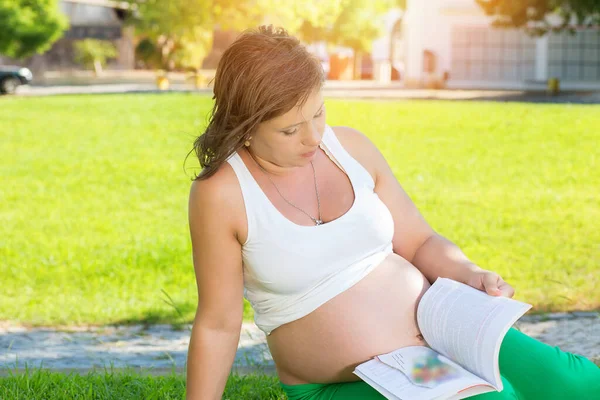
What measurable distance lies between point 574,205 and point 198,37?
31.2 meters

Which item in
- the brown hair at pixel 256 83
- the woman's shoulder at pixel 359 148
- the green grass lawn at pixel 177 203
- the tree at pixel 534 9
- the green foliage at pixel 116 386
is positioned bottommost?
the green grass lawn at pixel 177 203

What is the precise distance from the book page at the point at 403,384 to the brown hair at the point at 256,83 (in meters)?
0.70

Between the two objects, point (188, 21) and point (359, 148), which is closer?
point (359, 148)

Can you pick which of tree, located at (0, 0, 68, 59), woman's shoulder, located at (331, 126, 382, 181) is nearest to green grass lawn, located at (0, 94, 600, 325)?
woman's shoulder, located at (331, 126, 382, 181)

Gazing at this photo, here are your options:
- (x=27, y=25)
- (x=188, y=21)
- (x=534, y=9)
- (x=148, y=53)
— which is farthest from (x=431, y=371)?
(x=148, y=53)

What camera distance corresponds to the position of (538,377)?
2.43 metres

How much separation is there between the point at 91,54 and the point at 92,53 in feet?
0.25

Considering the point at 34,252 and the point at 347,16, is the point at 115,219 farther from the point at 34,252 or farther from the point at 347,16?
the point at 347,16

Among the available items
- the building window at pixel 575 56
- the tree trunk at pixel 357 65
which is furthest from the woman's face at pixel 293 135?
the tree trunk at pixel 357 65

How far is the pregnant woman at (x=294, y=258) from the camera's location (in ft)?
7.95

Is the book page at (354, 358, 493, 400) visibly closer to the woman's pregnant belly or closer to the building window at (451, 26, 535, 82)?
the woman's pregnant belly

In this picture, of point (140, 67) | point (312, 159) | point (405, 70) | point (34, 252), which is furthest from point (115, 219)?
point (140, 67)

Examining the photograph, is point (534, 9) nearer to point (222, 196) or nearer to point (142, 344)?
point (142, 344)

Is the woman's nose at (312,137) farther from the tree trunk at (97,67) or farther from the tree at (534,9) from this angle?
the tree trunk at (97,67)
